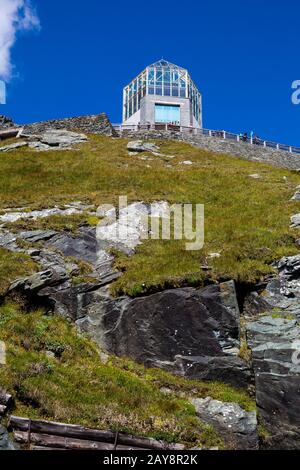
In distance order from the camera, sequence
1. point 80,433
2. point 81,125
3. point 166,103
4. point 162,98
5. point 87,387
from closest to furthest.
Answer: point 80,433, point 87,387, point 81,125, point 166,103, point 162,98

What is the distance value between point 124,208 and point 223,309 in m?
12.3

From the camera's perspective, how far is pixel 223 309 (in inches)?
792

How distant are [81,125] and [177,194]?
83.2ft

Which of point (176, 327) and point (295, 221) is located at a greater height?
point (295, 221)

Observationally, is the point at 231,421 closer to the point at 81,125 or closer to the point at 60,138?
the point at 60,138

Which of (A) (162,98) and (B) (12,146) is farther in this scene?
(A) (162,98)

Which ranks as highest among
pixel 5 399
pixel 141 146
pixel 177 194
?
pixel 141 146

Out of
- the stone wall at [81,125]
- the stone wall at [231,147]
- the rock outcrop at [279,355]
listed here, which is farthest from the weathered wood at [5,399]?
the stone wall at [81,125]

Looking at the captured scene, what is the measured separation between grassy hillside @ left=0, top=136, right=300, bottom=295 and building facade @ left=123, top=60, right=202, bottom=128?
16835mm

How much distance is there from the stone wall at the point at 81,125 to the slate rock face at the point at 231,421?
41943 mm

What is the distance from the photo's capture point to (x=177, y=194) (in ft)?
116

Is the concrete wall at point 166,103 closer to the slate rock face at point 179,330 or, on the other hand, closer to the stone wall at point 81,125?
the stone wall at point 81,125

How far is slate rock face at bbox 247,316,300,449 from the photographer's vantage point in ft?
53.9

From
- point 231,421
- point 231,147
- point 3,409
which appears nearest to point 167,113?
point 231,147
